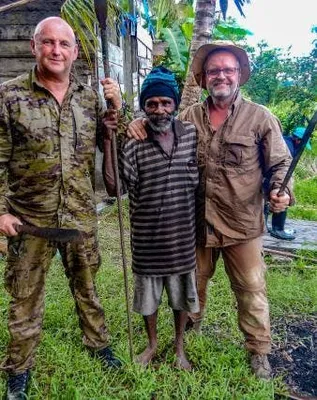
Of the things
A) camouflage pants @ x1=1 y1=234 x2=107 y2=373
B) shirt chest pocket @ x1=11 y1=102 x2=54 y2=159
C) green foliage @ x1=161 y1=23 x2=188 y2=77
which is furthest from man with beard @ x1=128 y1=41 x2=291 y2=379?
green foliage @ x1=161 y1=23 x2=188 y2=77

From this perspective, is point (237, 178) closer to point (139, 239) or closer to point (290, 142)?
point (139, 239)

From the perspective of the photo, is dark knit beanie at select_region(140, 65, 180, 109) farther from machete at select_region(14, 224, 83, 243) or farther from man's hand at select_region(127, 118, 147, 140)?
machete at select_region(14, 224, 83, 243)

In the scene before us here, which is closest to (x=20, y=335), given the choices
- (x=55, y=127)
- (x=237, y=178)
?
(x=55, y=127)

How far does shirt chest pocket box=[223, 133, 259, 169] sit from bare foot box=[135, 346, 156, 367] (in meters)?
1.38

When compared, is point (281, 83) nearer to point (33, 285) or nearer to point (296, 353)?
point (296, 353)

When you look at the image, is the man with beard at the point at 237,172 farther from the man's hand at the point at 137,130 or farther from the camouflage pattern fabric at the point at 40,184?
the camouflage pattern fabric at the point at 40,184

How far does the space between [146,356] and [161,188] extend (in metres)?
1.21

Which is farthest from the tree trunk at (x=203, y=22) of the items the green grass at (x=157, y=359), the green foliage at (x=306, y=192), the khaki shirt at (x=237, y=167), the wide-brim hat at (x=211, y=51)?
the green foliage at (x=306, y=192)

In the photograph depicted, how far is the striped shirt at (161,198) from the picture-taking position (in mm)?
2307

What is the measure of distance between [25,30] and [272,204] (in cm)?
449

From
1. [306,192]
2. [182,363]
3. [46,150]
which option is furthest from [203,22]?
[306,192]

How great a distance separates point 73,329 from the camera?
3043mm

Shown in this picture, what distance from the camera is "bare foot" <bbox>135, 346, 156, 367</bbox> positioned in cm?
265

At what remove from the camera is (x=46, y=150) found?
7.13ft
